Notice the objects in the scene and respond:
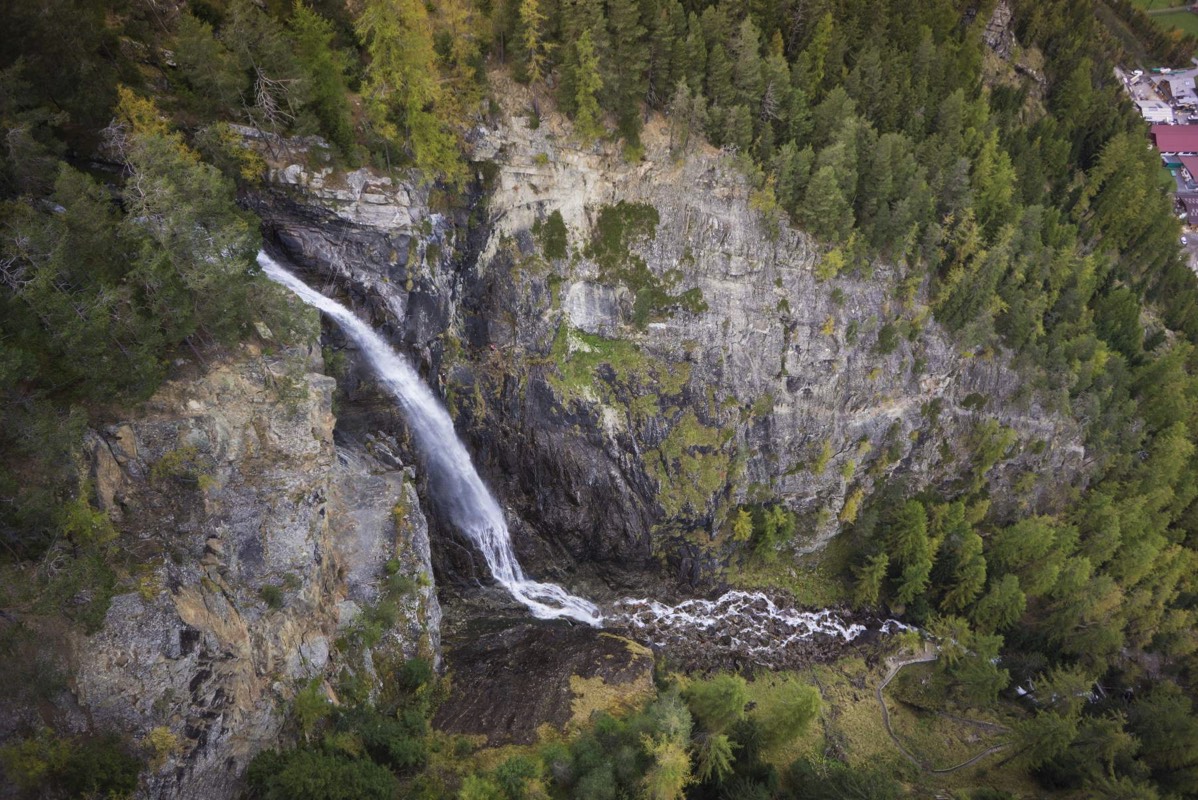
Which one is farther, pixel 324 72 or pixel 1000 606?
pixel 1000 606

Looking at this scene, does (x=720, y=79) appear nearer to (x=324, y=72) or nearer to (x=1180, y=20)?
(x=324, y=72)

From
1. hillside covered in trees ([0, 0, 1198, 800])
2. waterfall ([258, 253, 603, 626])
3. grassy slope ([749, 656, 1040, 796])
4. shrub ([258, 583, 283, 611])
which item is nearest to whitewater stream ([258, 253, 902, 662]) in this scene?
waterfall ([258, 253, 603, 626])

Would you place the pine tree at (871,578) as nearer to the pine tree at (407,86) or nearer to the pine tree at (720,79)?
the pine tree at (720,79)

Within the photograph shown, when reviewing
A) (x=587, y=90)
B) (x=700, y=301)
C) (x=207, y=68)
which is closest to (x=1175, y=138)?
(x=700, y=301)

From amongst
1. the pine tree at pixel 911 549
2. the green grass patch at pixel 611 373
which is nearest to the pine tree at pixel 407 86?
the green grass patch at pixel 611 373

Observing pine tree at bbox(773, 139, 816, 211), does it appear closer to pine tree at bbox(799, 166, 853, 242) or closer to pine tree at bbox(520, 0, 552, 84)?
pine tree at bbox(799, 166, 853, 242)

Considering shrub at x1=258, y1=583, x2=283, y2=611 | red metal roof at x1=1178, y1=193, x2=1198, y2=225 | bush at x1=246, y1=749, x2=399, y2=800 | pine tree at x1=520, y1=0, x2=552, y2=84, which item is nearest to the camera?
bush at x1=246, y1=749, x2=399, y2=800
